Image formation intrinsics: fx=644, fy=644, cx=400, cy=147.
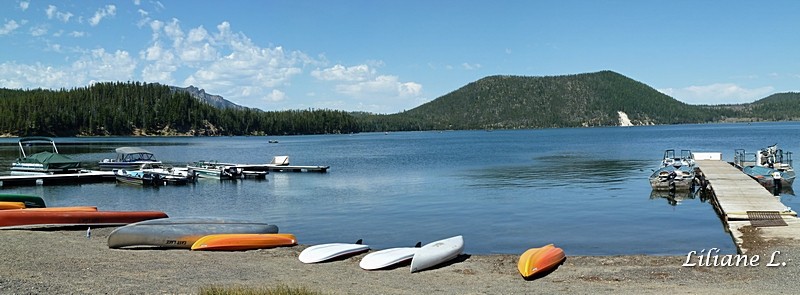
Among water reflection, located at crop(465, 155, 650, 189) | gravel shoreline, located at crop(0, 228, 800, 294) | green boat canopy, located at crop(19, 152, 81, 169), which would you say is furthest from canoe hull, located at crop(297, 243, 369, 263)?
green boat canopy, located at crop(19, 152, 81, 169)

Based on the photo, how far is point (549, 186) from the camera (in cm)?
3841

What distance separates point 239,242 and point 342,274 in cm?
452

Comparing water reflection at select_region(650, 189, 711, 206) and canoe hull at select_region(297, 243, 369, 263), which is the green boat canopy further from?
water reflection at select_region(650, 189, 711, 206)

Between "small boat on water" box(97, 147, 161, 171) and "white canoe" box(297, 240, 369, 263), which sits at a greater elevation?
"small boat on water" box(97, 147, 161, 171)

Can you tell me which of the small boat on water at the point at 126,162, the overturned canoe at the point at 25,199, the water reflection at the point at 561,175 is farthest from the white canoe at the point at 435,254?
the small boat on water at the point at 126,162

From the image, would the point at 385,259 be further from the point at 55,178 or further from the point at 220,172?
→ the point at 55,178

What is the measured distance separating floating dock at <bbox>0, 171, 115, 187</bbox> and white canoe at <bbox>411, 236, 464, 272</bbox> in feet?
114

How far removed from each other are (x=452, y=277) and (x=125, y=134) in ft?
625

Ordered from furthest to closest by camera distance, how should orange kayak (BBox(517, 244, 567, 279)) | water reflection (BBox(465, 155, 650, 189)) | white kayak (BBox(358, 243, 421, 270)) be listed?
water reflection (BBox(465, 155, 650, 189))
white kayak (BBox(358, 243, 421, 270))
orange kayak (BBox(517, 244, 567, 279))

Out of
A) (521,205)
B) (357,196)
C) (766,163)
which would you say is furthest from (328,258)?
(766,163)

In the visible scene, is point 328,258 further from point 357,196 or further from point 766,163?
point 766,163

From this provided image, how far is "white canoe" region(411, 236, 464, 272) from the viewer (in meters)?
14.8

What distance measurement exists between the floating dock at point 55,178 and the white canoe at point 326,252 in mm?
32671

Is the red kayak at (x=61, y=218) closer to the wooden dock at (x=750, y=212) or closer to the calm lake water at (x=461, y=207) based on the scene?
the calm lake water at (x=461, y=207)
